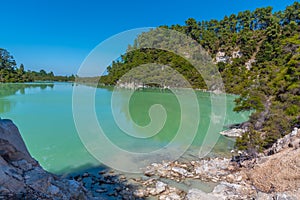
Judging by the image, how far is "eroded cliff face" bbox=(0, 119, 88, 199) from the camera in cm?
252

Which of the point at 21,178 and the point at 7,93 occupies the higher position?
the point at 21,178

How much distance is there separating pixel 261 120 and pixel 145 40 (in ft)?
139

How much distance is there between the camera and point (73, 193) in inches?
125

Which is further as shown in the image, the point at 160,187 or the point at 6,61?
the point at 6,61

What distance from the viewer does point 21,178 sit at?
9.09 ft

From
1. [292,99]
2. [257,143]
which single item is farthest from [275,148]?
[292,99]

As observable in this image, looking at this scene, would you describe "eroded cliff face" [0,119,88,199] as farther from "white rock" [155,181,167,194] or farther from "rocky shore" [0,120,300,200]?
"white rock" [155,181,167,194]

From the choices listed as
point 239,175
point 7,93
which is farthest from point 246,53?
point 239,175

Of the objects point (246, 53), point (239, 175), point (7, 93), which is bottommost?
point (239, 175)

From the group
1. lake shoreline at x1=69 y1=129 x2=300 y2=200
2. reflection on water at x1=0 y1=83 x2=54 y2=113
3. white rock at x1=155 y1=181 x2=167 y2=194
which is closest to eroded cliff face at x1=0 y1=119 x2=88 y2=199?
lake shoreline at x1=69 y1=129 x2=300 y2=200

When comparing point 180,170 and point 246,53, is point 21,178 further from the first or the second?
point 246,53

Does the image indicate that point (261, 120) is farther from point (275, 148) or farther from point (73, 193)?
point (73, 193)

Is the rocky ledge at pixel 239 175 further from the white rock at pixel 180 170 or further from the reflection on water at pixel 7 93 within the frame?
the reflection on water at pixel 7 93

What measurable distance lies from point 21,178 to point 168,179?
10.9 feet
